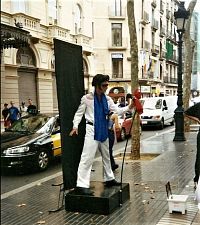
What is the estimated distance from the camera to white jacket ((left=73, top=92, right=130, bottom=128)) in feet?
11.9

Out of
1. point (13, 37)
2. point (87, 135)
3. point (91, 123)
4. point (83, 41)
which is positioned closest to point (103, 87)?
point (91, 123)

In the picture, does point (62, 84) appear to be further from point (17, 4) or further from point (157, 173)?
point (157, 173)

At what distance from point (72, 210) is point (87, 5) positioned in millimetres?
2365

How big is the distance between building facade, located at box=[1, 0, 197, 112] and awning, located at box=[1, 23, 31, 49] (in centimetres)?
3

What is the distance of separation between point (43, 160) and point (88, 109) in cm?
157

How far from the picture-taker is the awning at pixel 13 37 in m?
1.16

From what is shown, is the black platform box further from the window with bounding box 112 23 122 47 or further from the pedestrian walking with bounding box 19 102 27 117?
the pedestrian walking with bounding box 19 102 27 117

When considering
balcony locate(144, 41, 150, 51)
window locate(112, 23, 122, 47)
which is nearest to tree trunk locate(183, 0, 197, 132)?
balcony locate(144, 41, 150, 51)

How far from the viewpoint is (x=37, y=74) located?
166cm

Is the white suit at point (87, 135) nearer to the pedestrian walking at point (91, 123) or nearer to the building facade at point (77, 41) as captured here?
the pedestrian walking at point (91, 123)

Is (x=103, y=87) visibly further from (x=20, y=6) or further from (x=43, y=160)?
(x=20, y=6)

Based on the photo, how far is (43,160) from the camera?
7.31ft

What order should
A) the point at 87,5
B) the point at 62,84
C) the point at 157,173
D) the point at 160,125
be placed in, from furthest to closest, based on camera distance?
the point at 160,125, the point at 157,173, the point at 62,84, the point at 87,5

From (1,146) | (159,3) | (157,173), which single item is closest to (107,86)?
(159,3)
